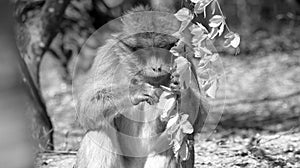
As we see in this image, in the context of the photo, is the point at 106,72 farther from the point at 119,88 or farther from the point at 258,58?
the point at 258,58

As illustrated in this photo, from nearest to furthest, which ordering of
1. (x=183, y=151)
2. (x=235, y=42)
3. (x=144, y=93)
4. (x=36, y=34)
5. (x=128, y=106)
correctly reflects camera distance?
(x=235, y=42) → (x=183, y=151) → (x=144, y=93) → (x=128, y=106) → (x=36, y=34)

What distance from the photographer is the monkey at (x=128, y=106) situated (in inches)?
157

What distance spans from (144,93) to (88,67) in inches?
196

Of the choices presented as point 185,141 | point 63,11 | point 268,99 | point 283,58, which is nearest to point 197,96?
point 185,141

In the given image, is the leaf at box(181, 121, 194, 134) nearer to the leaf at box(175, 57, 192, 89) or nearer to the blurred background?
the leaf at box(175, 57, 192, 89)

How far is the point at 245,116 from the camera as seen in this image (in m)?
8.86

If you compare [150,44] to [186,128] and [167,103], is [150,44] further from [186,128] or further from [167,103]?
[186,128]

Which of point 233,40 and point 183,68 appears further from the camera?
point 233,40

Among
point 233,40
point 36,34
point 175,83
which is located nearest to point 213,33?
point 233,40

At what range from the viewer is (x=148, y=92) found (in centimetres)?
393

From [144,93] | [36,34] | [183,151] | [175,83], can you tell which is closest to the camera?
[183,151]

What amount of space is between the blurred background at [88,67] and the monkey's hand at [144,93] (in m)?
0.57

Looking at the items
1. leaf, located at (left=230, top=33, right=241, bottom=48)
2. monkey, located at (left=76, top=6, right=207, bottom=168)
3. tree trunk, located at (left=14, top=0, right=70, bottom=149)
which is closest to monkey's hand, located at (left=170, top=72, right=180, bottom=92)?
monkey, located at (left=76, top=6, right=207, bottom=168)

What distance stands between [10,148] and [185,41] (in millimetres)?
1417
